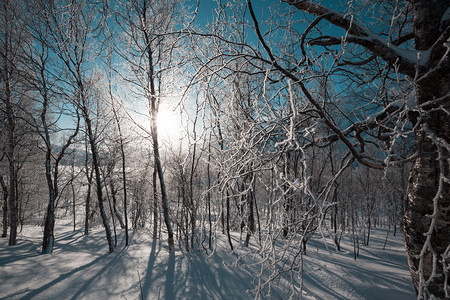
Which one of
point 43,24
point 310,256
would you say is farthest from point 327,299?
point 43,24

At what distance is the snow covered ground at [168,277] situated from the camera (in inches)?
170

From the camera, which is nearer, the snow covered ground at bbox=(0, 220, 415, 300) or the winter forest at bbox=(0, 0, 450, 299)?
the winter forest at bbox=(0, 0, 450, 299)

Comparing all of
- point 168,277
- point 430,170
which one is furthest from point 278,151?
point 168,277

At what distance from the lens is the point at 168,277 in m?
5.18

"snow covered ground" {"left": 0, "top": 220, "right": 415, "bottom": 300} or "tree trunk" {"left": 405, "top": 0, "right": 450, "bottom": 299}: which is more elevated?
"tree trunk" {"left": 405, "top": 0, "right": 450, "bottom": 299}

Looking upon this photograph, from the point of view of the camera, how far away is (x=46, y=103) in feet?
21.7

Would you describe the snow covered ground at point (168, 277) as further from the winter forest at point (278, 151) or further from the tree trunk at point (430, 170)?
the tree trunk at point (430, 170)

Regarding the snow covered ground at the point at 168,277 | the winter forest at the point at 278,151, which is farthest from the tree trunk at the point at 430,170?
the snow covered ground at the point at 168,277

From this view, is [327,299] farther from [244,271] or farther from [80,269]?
[80,269]

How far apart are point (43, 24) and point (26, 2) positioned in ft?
2.05

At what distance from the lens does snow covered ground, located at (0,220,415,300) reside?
4.32 metres

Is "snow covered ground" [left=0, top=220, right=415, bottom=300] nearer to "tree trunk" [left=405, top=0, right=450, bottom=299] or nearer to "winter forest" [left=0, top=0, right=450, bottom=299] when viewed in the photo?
"winter forest" [left=0, top=0, right=450, bottom=299]

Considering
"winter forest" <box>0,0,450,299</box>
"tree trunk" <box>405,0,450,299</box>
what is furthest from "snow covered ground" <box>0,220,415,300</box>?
"tree trunk" <box>405,0,450,299</box>

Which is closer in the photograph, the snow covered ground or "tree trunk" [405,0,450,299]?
"tree trunk" [405,0,450,299]
